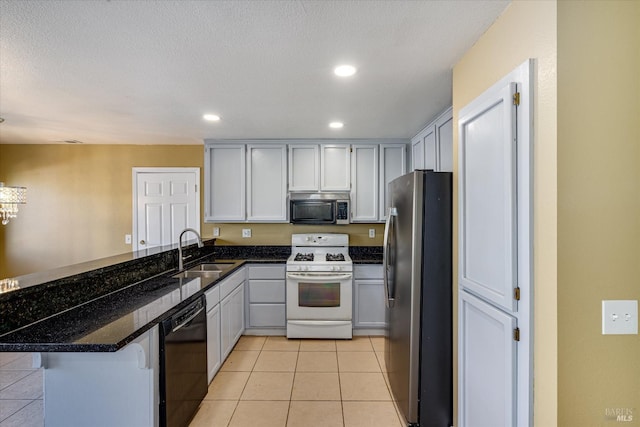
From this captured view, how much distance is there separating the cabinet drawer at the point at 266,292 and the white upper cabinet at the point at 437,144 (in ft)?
6.85

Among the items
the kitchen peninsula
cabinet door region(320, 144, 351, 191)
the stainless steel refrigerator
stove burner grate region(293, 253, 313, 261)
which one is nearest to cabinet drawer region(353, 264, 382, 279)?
stove burner grate region(293, 253, 313, 261)

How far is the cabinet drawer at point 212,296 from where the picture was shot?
248cm

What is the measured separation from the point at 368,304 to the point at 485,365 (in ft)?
7.02

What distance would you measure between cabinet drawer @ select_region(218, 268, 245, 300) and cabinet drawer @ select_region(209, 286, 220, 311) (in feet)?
0.26

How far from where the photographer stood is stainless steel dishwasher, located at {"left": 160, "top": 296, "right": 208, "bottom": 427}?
175 centimetres

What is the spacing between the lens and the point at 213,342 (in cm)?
261

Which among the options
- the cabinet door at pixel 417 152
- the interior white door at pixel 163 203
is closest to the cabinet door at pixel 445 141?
the cabinet door at pixel 417 152

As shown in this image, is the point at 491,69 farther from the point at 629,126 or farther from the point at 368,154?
the point at 368,154

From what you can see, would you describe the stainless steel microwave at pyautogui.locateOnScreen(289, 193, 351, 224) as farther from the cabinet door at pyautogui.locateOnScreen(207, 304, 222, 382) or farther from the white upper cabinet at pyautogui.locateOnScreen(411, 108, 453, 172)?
the cabinet door at pyautogui.locateOnScreen(207, 304, 222, 382)

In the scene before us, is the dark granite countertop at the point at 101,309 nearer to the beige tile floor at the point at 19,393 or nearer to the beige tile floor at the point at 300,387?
the beige tile floor at the point at 300,387

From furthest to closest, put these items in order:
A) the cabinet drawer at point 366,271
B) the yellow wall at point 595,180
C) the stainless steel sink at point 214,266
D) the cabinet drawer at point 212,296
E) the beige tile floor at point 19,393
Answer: the cabinet drawer at point 366,271, the stainless steel sink at point 214,266, the cabinet drawer at point 212,296, the beige tile floor at point 19,393, the yellow wall at point 595,180

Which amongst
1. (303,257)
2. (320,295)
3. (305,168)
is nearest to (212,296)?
(320,295)

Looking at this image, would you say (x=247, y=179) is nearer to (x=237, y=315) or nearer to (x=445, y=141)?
(x=237, y=315)

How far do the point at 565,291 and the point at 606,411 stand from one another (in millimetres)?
443
